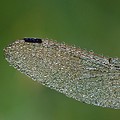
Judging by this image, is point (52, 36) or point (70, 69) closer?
point (70, 69)

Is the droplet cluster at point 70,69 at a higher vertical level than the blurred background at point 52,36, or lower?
lower

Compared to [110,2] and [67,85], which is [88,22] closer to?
[110,2]

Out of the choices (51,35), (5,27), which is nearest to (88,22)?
(51,35)

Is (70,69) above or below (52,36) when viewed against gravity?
below

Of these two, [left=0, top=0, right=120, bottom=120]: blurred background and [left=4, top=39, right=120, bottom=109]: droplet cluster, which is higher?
[left=0, top=0, right=120, bottom=120]: blurred background
